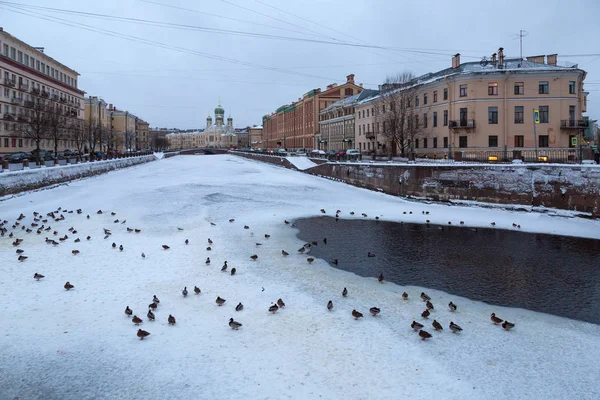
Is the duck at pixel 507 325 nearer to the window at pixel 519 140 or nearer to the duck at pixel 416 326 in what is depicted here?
the duck at pixel 416 326

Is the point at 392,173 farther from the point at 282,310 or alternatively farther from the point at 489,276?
the point at 282,310

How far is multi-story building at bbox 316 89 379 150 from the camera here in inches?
3063

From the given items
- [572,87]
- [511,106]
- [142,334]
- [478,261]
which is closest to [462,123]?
[511,106]

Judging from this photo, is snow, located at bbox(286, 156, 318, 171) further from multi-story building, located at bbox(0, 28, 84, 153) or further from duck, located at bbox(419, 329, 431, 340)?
duck, located at bbox(419, 329, 431, 340)

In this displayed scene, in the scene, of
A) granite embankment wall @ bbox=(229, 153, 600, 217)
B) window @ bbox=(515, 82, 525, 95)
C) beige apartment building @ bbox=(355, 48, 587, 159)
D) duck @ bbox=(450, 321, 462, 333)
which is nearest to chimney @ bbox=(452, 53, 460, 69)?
beige apartment building @ bbox=(355, 48, 587, 159)

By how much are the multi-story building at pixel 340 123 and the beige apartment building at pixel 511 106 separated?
82.3 ft

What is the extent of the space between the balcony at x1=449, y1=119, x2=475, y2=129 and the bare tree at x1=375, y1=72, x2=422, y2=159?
458cm

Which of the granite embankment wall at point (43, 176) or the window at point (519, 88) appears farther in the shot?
the window at point (519, 88)

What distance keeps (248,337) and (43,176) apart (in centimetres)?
2822

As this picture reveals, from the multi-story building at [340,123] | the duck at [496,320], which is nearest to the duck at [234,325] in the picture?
the duck at [496,320]

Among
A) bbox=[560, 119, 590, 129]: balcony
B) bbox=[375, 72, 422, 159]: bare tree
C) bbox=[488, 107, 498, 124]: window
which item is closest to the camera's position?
bbox=[560, 119, 590, 129]: balcony

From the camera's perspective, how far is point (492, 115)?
45844mm

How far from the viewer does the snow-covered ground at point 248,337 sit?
6582 mm

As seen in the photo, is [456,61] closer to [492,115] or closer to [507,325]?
[492,115]
